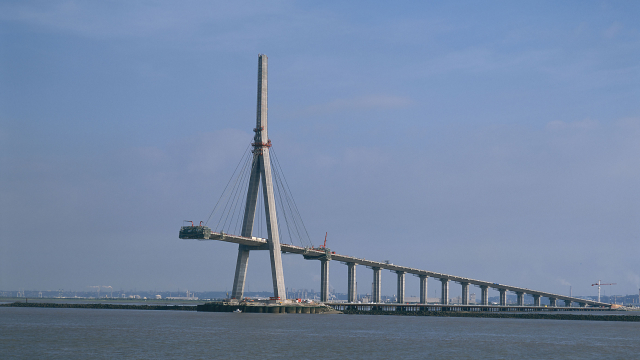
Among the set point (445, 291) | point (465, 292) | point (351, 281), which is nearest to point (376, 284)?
point (351, 281)

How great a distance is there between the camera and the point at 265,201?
101562 millimetres

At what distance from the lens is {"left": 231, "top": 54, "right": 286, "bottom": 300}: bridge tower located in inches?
4008

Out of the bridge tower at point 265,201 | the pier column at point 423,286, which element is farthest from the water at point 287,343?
the pier column at point 423,286

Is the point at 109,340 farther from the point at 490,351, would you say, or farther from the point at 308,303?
the point at 308,303

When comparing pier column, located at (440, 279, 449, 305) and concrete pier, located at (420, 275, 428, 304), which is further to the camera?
pier column, located at (440, 279, 449, 305)

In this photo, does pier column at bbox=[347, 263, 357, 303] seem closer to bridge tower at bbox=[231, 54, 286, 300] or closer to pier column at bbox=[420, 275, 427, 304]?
pier column at bbox=[420, 275, 427, 304]

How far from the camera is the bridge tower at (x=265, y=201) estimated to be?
102 meters

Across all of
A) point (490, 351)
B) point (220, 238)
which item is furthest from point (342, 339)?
point (220, 238)

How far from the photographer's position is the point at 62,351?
4688 centimetres

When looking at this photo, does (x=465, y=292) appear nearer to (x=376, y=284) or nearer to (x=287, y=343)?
(x=376, y=284)

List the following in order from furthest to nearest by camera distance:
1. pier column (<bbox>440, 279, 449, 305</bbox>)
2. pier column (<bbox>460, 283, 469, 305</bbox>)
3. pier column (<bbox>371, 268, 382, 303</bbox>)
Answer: pier column (<bbox>460, 283, 469, 305</bbox>) → pier column (<bbox>440, 279, 449, 305</bbox>) → pier column (<bbox>371, 268, 382, 303</bbox>)

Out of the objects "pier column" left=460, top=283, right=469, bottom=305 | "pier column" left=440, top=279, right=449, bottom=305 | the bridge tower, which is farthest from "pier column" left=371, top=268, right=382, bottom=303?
the bridge tower

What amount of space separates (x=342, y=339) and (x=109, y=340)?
19913mm

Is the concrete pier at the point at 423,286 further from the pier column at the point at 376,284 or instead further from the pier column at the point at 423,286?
the pier column at the point at 376,284
